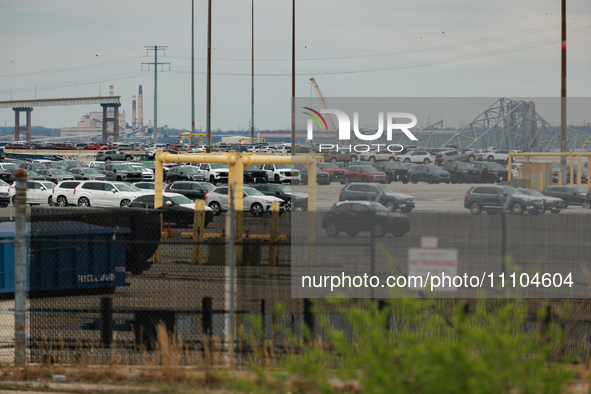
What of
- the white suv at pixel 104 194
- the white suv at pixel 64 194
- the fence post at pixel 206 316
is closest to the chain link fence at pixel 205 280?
the fence post at pixel 206 316

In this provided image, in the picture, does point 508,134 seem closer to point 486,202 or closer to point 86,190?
point 486,202

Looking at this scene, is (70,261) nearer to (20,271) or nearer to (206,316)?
(20,271)

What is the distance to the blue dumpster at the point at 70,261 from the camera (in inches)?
488

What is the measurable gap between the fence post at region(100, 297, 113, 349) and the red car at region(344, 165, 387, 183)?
2588 cm

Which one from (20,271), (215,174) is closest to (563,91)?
(215,174)

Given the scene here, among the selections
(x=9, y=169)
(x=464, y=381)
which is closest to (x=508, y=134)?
(x=464, y=381)

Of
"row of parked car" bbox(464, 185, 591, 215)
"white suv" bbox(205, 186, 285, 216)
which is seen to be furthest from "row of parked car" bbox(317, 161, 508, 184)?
"white suv" bbox(205, 186, 285, 216)

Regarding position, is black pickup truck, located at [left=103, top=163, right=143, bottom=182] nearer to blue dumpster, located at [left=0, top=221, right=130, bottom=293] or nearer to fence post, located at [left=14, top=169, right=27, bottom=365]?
blue dumpster, located at [left=0, top=221, right=130, bottom=293]

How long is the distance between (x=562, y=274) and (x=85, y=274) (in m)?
8.92

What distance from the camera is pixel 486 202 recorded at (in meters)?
27.9

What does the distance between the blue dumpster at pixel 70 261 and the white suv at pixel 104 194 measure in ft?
69.8

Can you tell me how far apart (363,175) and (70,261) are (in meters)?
24.7

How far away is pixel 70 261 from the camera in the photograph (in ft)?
42.1

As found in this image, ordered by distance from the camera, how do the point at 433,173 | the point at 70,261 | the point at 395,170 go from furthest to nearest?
1. the point at 395,170
2. the point at 433,173
3. the point at 70,261
